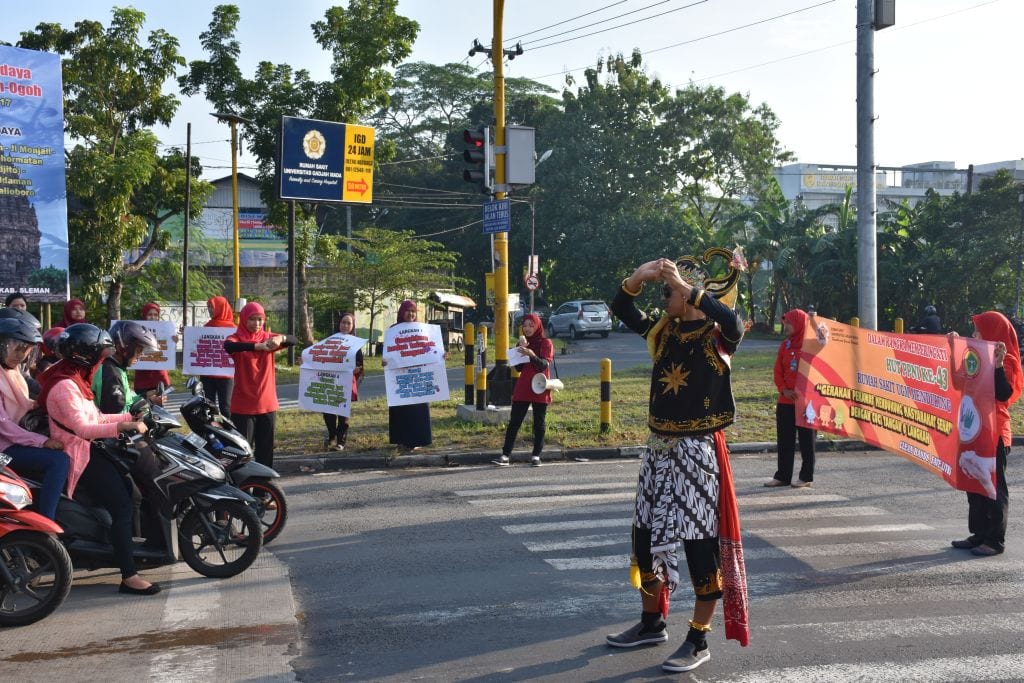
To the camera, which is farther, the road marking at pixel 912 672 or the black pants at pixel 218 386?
the black pants at pixel 218 386

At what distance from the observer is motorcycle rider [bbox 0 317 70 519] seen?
19.7ft

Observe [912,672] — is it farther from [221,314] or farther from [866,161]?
[866,161]

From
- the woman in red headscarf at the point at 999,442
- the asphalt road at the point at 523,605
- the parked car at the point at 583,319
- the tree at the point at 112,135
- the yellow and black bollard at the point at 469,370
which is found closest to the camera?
the asphalt road at the point at 523,605

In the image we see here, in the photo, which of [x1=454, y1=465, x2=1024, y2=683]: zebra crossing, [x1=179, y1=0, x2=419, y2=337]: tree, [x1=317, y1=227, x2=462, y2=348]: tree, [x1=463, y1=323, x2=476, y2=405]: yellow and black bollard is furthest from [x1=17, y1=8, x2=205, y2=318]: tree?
[x1=454, y1=465, x2=1024, y2=683]: zebra crossing

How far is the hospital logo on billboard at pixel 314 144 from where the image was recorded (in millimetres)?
26859

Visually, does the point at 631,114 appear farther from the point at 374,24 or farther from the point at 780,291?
the point at 374,24

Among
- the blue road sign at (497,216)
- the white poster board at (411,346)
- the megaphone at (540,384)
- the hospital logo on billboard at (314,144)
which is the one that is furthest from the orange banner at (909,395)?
the hospital logo on billboard at (314,144)

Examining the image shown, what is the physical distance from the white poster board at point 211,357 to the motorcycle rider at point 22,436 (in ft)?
18.3

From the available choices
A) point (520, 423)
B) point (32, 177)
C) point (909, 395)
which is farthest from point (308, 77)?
point (909, 395)

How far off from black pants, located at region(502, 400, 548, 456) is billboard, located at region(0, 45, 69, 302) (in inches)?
362

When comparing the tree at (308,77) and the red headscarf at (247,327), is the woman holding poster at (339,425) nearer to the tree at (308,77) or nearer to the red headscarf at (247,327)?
the red headscarf at (247,327)

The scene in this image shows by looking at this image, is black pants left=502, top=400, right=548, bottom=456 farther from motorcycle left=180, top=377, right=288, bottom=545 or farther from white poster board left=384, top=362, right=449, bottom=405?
motorcycle left=180, top=377, right=288, bottom=545

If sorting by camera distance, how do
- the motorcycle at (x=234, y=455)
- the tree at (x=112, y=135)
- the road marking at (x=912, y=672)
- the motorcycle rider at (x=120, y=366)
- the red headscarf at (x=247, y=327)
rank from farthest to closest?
the tree at (x=112, y=135) → the red headscarf at (x=247, y=327) → the motorcycle at (x=234, y=455) → the motorcycle rider at (x=120, y=366) → the road marking at (x=912, y=672)

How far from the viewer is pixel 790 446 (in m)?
10.2
